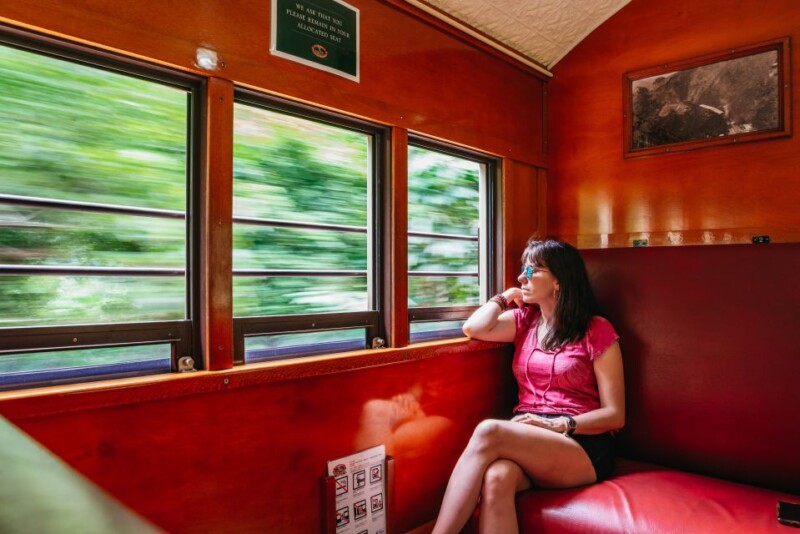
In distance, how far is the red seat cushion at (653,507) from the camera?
5.47 ft

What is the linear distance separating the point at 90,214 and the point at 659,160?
→ 2674 millimetres

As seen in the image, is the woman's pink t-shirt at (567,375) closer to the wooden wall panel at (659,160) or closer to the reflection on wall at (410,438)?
the reflection on wall at (410,438)

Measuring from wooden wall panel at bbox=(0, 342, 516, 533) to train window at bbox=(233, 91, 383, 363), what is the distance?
0.67 feet

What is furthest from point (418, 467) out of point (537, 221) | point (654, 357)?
point (537, 221)

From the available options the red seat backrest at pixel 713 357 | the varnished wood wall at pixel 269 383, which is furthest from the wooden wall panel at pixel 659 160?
the varnished wood wall at pixel 269 383

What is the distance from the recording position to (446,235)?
2.74m

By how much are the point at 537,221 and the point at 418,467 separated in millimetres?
1645

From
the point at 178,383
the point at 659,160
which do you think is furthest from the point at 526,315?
the point at 178,383

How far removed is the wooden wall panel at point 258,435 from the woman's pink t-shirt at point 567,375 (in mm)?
345

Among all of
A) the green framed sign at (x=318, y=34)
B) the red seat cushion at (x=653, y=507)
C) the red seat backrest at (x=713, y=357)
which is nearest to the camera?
the red seat cushion at (x=653, y=507)

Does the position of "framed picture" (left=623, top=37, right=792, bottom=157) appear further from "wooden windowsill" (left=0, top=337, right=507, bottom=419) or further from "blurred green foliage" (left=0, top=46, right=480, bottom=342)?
"wooden windowsill" (left=0, top=337, right=507, bottom=419)

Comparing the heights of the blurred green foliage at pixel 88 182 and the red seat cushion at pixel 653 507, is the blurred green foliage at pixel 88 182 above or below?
above

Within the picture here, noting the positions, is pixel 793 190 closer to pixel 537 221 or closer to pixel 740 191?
pixel 740 191

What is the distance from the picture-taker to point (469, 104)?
2.66 meters
